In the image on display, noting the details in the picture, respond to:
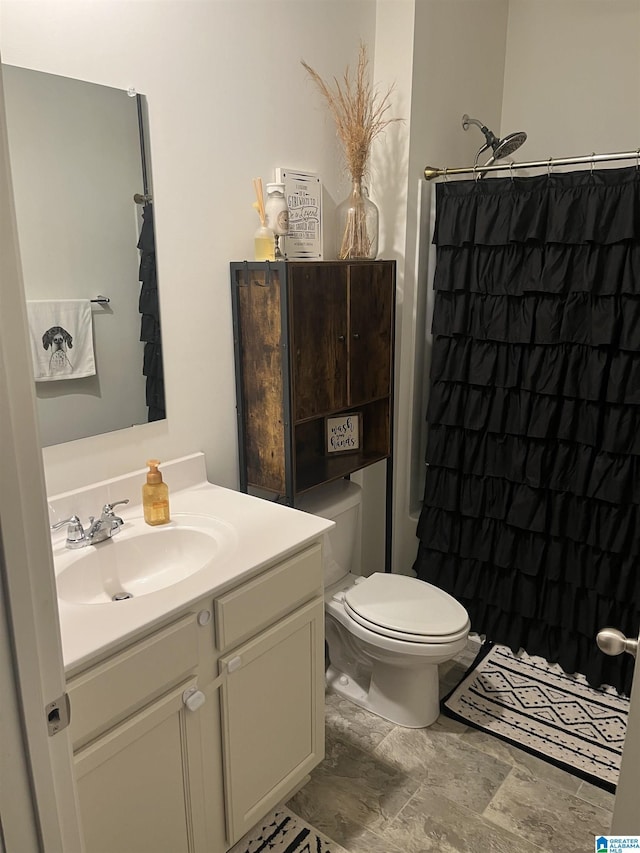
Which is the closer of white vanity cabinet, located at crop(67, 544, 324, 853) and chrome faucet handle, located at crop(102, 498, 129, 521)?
white vanity cabinet, located at crop(67, 544, 324, 853)

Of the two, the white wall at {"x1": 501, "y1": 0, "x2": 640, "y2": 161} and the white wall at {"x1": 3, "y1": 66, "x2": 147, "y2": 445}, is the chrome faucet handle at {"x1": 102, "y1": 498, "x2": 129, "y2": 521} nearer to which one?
the white wall at {"x1": 3, "y1": 66, "x2": 147, "y2": 445}

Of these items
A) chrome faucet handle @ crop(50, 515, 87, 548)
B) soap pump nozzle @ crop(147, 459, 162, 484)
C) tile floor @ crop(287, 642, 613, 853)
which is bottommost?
tile floor @ crop(287, 642, 613, 853)

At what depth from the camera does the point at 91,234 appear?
5.38ft

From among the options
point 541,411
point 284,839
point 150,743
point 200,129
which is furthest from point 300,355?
point 284,839

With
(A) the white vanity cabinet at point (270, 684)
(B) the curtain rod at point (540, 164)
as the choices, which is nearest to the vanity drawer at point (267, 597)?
(A) the white vanity cabinet at point (270, 684)

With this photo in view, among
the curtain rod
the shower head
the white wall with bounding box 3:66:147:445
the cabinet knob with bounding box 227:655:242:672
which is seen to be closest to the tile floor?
the cabinet knob with bounding box 227:655:242:672

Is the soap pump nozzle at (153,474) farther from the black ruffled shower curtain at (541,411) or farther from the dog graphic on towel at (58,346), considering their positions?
the black ruffled shower curtain at (541,411)

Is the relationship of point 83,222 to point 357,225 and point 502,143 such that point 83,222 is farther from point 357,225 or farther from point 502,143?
point 502,143

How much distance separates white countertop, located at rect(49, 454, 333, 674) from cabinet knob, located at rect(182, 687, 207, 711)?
21cm

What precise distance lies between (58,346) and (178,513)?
0.54m

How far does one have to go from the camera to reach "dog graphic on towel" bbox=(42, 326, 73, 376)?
159 centimetres

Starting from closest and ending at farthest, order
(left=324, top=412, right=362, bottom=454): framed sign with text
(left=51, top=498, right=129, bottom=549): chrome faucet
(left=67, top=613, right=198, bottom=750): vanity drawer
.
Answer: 1. (left=67, top=613, right=198, bottom=750): vanity drawer
2. (left=51, top=498, right=129, bottom=549): chrome faucet
3. (left=324, top=412, right=362, bottom=454): framed sign with text

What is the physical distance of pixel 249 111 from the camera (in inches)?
78.1

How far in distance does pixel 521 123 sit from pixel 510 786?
258cm
